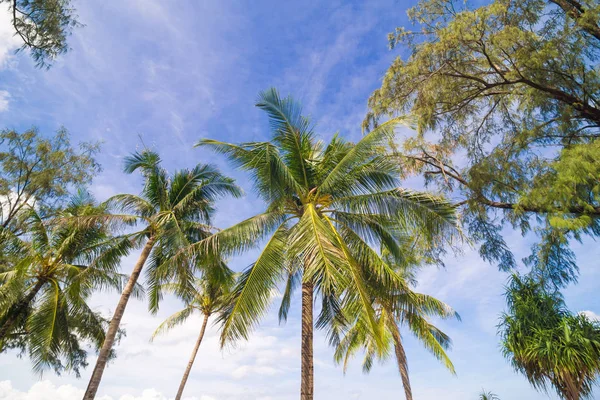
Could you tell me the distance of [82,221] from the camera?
35.0 ft

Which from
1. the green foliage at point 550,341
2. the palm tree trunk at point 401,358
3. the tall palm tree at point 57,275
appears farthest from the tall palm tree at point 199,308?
the green foliage at point 550,341

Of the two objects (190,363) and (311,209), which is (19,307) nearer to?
(190,363)

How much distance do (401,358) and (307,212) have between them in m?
10.0

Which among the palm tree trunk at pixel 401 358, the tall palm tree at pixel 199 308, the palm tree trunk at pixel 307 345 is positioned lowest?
the palm tree trunk at pixel 307 345

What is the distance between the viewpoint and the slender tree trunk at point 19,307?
12.3 meters

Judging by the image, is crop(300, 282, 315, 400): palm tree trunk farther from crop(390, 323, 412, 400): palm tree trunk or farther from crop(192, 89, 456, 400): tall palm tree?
crop(390, 323, 412, 400): palm tree trunk

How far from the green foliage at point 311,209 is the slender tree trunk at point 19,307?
7724 mm

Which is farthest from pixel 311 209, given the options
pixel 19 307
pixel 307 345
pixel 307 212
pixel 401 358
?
pixel 19 307

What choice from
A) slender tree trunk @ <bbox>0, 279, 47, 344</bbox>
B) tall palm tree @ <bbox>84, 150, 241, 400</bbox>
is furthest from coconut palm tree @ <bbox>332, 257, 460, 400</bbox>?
slender tree trunk @ <bbox>0, 279, 47, 344</bbox>

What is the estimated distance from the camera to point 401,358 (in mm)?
14477

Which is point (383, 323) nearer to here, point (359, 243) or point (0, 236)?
point (359, 243)

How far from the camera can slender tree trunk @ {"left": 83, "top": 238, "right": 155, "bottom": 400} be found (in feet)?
31.7

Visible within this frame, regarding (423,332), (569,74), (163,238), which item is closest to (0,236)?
(163,238)

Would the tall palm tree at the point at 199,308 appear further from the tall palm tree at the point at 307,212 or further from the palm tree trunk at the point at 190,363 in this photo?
the tall palm tree at the point at 307,212
